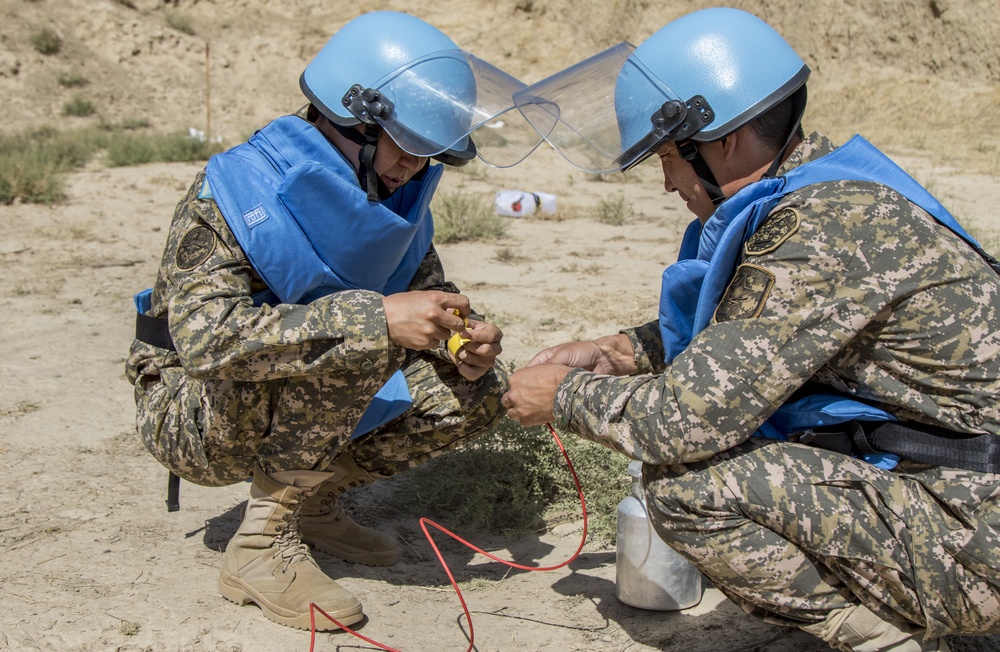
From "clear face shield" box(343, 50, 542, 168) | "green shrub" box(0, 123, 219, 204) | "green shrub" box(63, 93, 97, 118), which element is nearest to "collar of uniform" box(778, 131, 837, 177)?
"clear face shield" box(343, 50, 542, 168)

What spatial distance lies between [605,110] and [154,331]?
1574 millimetres

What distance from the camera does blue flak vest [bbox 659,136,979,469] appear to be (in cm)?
237

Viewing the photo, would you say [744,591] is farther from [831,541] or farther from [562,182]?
[562,182]

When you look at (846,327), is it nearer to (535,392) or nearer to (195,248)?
(535,392)

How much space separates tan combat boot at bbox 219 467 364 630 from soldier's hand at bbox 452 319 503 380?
54 centimetres

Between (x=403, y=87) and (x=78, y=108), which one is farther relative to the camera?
(x=78, y=108)

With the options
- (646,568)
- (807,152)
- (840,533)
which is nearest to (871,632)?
(840,533)

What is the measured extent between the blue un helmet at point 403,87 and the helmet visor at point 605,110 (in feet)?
0.43

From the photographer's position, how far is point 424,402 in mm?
3232

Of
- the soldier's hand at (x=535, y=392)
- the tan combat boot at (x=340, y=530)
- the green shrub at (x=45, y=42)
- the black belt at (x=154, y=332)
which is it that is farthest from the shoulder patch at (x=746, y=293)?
the green shrub at (x=45, y=42)

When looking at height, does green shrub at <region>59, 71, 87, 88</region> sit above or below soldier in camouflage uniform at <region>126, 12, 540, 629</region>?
below

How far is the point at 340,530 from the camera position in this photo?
336 cm

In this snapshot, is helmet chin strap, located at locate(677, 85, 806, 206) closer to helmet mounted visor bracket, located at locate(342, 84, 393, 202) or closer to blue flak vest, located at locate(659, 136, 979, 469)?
blue flak vest, located at locate(659, 136, 979, 469)

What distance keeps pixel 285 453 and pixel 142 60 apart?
16.6m
